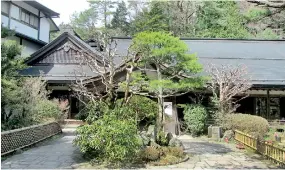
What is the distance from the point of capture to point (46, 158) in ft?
29.0

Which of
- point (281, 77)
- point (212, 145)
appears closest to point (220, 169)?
point (212, 145)

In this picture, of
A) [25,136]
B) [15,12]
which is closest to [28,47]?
[15,12]

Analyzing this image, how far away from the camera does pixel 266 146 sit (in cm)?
929

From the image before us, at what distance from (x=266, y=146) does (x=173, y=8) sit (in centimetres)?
2776

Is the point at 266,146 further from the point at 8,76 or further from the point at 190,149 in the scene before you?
the point at 8,76

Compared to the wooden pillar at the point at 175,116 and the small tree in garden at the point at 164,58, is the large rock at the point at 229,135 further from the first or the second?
the small tree in garden at the point at 164,58

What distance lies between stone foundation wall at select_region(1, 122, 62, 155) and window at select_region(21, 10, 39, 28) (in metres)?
10.6

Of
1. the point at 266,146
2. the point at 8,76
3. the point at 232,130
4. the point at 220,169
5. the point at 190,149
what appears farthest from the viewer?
the point at 232,130

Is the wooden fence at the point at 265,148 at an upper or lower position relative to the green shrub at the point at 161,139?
lower

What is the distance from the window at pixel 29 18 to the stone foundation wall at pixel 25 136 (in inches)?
417

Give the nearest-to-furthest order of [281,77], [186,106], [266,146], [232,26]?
[266,146]
[186,106]
[281,77]
[232,26]

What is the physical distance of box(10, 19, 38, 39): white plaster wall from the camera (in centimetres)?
1932

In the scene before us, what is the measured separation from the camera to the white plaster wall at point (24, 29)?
1932 centimetres

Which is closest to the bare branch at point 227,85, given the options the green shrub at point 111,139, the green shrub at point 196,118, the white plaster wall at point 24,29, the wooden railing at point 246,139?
the green shrub at point 196,118
